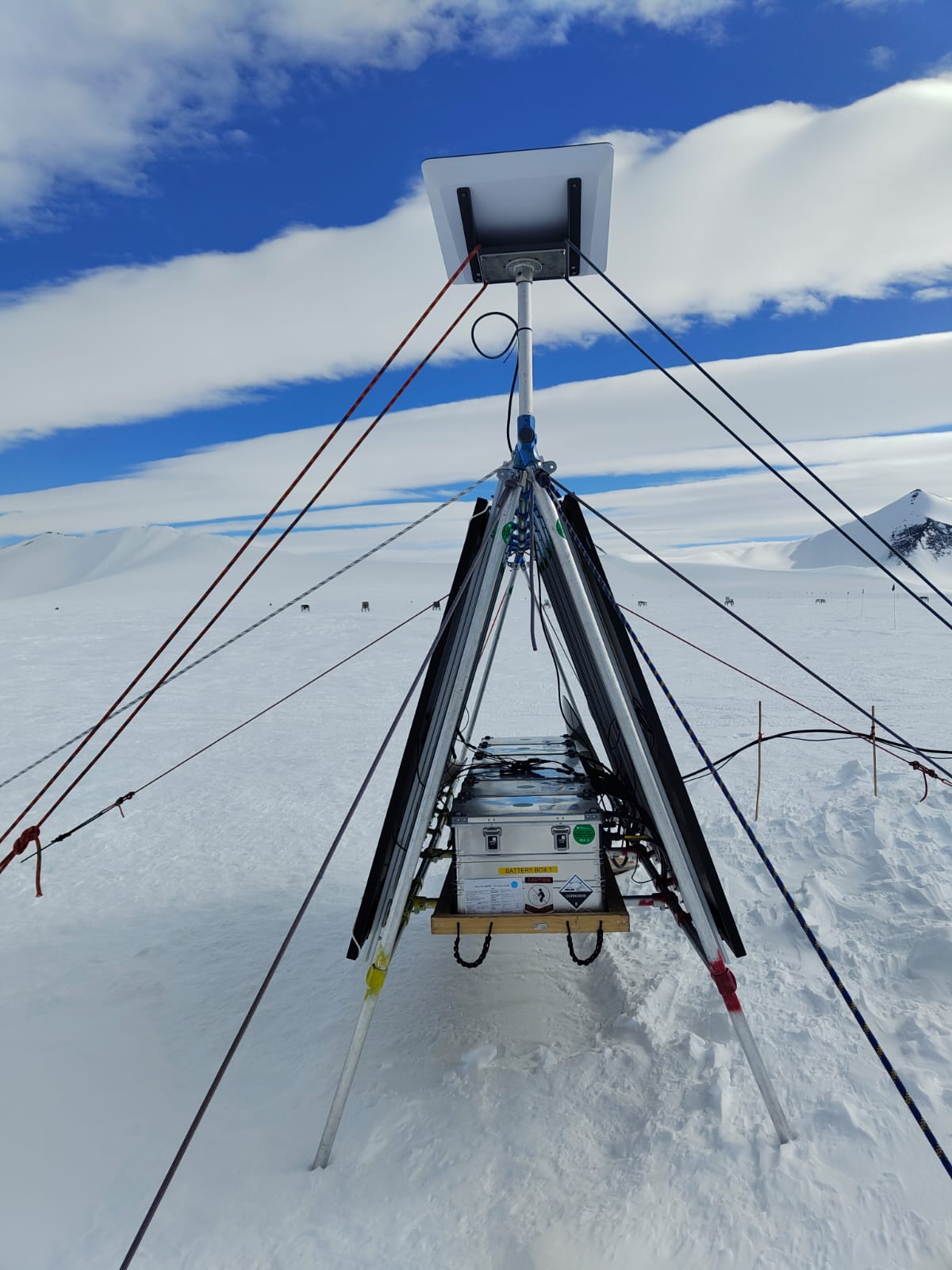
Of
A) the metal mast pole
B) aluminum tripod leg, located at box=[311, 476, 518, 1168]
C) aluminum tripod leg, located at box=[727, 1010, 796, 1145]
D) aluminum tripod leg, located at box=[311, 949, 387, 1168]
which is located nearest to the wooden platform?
aluminum tripod leg, located at box=[311, 476, 518, 1168]

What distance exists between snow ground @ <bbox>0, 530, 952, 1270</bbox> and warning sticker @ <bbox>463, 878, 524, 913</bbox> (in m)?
0.95

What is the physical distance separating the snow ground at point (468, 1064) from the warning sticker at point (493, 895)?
951mm

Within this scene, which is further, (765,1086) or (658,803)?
(658,803)

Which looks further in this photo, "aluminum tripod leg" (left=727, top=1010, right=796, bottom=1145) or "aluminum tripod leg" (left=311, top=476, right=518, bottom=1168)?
"aluminum tripod leg" (left=311, top=476, right=518, bottom=1168)

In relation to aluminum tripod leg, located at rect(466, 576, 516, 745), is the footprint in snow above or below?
below

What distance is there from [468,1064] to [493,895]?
1034 millimetres

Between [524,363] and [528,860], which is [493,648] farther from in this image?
[524,363]

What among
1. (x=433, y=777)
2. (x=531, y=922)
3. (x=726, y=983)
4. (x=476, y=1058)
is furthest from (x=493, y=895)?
(x=726, y=983)

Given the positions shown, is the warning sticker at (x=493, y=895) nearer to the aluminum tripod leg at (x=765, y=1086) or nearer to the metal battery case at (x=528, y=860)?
the metal battery case at (x=528, y=860)

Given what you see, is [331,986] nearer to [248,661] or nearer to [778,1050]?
[778,1050]

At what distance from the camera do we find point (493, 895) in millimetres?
4332

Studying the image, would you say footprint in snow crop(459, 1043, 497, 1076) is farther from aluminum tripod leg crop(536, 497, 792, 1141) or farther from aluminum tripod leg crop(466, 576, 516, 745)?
aluminum tripod leg crop(466, 576, 516, 745)

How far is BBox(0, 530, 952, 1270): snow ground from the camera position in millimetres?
3410

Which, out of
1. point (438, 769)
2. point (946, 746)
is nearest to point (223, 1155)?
point (438, 769)
